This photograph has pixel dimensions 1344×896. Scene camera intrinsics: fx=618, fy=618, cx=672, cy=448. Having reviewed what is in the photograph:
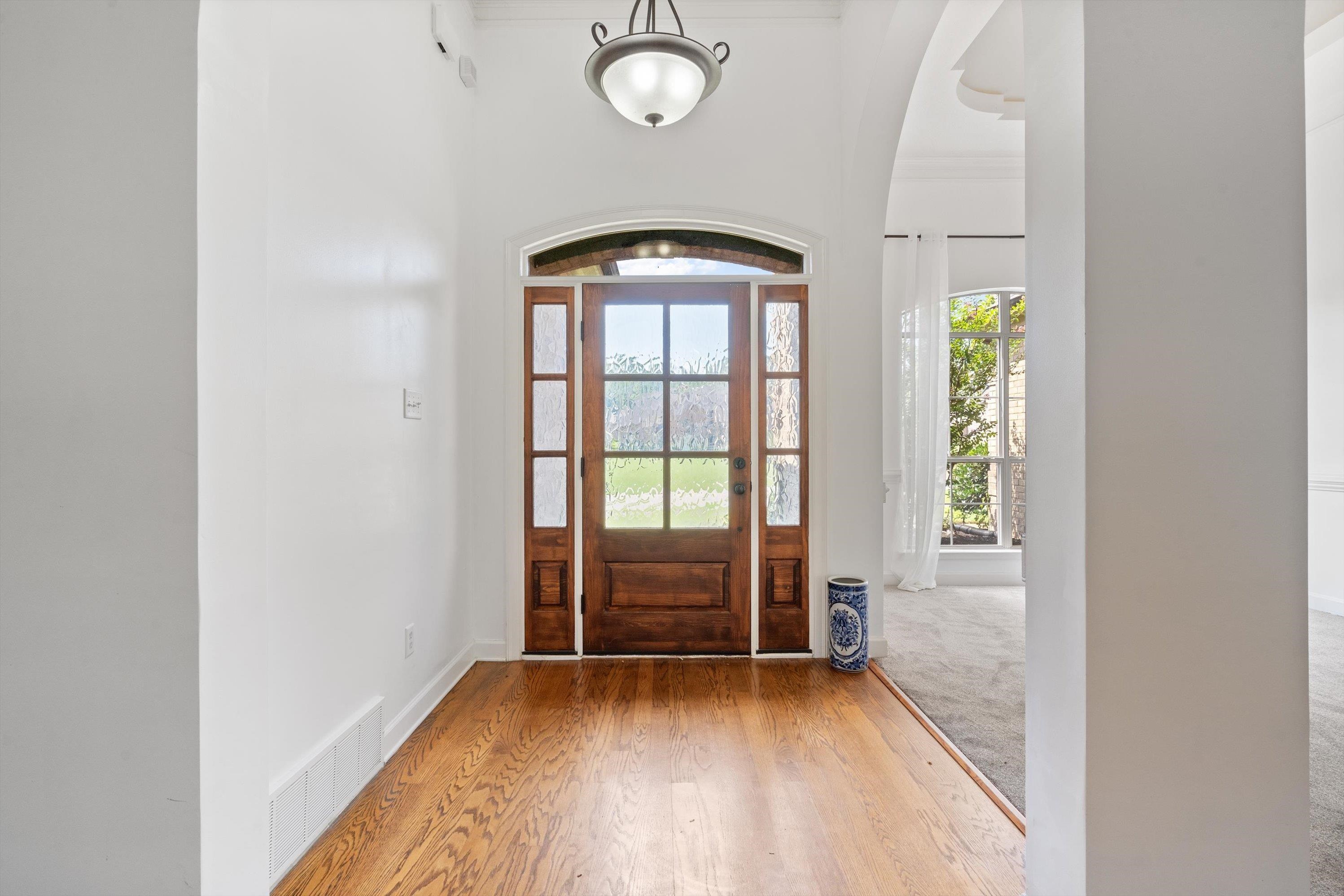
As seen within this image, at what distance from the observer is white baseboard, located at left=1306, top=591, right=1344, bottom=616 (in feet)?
12.4

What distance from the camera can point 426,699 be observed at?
256cm

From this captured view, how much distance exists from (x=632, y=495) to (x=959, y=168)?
3.59 meters

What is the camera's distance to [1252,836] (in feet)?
3.59

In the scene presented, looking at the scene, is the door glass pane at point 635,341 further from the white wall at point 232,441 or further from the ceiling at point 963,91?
the white wall at point 232,441

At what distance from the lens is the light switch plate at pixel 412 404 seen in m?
2.37

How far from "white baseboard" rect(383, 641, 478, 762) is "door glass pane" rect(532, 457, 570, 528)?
730 millimetres

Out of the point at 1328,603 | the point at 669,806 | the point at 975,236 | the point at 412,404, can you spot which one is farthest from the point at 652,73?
the point at 1328,603

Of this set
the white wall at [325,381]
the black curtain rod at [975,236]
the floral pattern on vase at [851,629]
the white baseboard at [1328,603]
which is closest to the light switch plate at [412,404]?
the white wall at [325,381]

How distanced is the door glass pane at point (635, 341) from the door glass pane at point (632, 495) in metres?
0.49

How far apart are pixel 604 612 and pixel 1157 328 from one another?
2724mm

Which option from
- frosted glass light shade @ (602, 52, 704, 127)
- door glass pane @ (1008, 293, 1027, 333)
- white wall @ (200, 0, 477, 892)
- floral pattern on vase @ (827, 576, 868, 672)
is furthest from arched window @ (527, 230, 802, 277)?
door glass pane @ (1008, 293, 1027, 333)

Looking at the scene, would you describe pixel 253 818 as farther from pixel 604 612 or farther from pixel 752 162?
pixel 752 162

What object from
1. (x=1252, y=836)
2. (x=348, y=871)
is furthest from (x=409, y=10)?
(x=1252, y=836)

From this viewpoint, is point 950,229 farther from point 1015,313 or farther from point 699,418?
point 699,418
